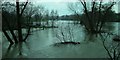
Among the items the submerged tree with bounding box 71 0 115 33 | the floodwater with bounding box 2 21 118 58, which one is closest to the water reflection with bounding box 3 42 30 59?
the floodwater with bounding box 2 21 118 58

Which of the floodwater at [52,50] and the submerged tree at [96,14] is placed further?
the submerged tree at [96,14]

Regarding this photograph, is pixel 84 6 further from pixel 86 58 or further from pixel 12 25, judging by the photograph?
pixel 86 58

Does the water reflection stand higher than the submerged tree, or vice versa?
the submerged tree

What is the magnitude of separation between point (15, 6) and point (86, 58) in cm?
575

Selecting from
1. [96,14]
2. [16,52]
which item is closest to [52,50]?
[16,52]

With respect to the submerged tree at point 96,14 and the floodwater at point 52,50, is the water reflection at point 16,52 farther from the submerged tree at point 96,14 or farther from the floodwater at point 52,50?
the submerged tree at point 96,14

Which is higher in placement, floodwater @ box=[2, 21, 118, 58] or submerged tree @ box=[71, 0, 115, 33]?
submerged tree @ box=[71, 0, 115, 33]

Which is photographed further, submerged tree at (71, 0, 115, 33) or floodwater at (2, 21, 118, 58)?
submerged tree at (71, 0, 115, 33)

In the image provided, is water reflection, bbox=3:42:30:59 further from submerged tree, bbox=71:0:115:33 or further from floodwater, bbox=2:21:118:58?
submerged tree, bbox=71:0:115:33

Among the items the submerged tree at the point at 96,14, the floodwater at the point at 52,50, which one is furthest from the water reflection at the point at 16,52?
the submerged tree at the point at 96,14

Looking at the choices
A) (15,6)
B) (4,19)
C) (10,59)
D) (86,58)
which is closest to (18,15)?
(15,6)

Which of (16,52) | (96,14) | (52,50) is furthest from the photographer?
(96,14)

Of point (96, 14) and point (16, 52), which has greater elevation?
point (96, 14)

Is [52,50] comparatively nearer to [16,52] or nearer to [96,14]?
[16,52]
